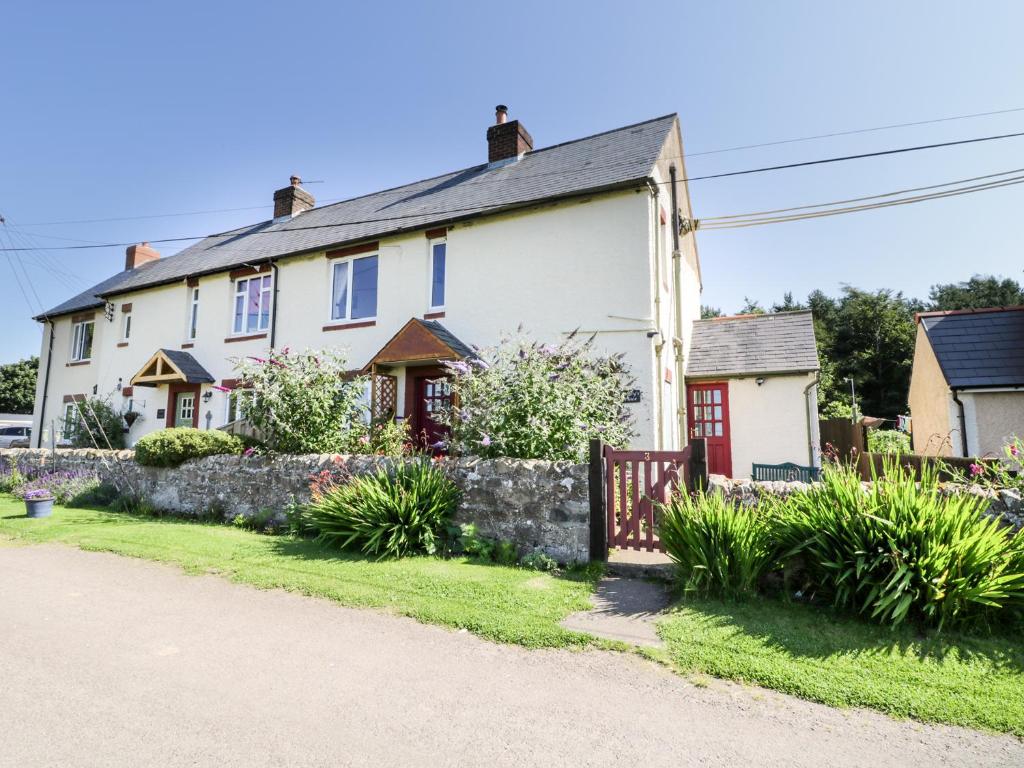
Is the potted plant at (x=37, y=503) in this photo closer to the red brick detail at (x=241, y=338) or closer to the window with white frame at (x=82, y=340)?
the red brick detail at (x=241, y=338)

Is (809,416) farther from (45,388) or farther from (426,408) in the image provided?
(45,388)

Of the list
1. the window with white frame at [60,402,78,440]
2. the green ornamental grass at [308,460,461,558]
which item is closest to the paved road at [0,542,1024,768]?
the green ornamental grass at [308,460,461,558]

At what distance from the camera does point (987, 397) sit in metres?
12.3

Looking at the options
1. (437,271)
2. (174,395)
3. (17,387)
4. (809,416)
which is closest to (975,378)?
(809,416)

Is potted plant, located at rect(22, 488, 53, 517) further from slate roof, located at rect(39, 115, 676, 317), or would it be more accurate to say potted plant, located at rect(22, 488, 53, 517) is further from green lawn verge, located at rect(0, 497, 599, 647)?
slate roof, located at rect(39, 115, 676, 317)

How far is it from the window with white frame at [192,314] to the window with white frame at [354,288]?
228 inches

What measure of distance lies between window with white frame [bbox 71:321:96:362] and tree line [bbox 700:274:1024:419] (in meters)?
41.2

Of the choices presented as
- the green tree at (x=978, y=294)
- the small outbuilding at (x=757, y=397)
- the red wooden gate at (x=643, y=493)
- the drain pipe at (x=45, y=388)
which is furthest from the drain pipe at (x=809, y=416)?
the green tree at (x=978, y=294)

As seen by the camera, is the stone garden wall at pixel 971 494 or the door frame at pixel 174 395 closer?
the stone garden wall at pixel 971 494

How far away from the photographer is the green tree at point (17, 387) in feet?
162

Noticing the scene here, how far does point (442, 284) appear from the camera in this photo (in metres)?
13.7

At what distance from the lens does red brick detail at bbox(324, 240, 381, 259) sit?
14430mm

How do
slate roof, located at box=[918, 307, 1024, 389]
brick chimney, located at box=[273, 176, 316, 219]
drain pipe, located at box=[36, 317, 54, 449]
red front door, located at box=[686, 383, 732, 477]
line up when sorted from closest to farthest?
1. slate roof, located at box=[918, 307, 1024, 389]
2. red front door, located at box=[686, 383, 732, 477]
3. brick chimney, located at box=[273, 176, 316, 219]
4. drain pipe, located at box=[36, 317, 54, 449]

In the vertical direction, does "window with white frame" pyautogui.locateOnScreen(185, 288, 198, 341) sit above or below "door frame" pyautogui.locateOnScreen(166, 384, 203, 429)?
above
